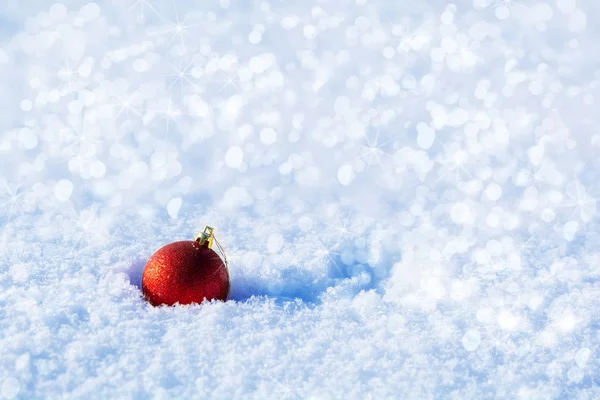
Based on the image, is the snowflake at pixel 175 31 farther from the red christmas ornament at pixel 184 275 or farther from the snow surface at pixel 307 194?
the red christmas ornament at pixel 184 275

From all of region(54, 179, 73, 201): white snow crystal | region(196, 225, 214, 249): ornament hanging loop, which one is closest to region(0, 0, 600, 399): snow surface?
region(54, 179, 73, 201): white snow crystal

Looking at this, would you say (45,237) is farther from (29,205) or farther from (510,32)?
(510,32)

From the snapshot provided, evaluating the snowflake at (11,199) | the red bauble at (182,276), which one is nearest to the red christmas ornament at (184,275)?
the red bauble at (182,276)

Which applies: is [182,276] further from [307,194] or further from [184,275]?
[307,194]

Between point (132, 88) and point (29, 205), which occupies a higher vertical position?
point (132, 88)

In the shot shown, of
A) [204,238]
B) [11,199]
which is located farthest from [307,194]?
[11,199]

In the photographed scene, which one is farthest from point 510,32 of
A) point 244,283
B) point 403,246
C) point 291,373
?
point 291,373
